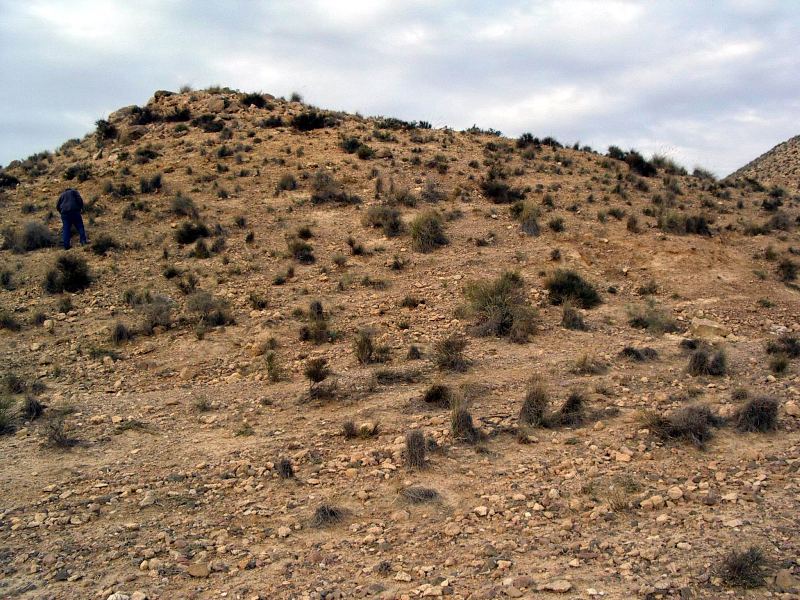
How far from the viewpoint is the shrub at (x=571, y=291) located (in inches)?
504

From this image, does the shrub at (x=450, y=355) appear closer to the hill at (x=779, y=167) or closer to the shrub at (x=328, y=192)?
the shrub at (x=328, y=192)

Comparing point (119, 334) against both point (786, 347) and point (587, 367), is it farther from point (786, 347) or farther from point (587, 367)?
point (786, 347)

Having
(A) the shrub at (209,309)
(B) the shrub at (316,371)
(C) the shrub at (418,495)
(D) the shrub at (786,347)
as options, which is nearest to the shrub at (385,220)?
(A) the shrub at (209,309)

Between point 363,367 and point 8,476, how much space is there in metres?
5.17

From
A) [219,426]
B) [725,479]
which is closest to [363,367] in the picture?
[219,426]

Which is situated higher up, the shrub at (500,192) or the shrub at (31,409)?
the shrub at (500,192)

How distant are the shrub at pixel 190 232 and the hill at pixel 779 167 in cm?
2405

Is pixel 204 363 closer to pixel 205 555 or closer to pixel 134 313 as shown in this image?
pixel 134 313

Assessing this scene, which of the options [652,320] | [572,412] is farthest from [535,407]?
[652,320]

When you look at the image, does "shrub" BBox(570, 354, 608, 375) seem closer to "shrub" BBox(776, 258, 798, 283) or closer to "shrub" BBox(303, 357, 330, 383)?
"shrub" BBox(303, 357, 330, 383)

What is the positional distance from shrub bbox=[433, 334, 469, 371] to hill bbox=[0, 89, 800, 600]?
0.06 metres

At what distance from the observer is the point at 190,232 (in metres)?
16.2

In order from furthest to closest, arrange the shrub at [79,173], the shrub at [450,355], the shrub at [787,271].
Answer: the shrub at [79,173], the shrub at [787,271], the shrub at [450,355]

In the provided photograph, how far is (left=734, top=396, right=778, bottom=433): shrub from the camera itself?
7.44 m
